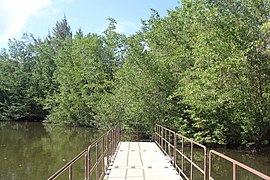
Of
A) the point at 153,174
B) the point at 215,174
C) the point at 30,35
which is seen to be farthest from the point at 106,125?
the point at 30,35

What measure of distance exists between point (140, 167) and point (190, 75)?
7.09 metres

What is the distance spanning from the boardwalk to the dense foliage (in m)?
4.15

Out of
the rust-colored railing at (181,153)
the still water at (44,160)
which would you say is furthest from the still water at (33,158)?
the rust-colored railing at (181,153)

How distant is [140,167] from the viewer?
24.0 ft

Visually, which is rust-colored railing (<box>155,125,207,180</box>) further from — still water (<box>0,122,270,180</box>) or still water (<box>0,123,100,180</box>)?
still water (<box>0,123,100,180</box>)

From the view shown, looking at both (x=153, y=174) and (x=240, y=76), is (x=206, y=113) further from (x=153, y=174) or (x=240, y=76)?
(x=153, y=174)

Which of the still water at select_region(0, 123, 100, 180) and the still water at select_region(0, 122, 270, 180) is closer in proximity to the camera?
the still water at select_region(0, 122, 270, 180)

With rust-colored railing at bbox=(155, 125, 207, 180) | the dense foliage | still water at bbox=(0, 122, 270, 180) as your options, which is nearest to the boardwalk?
rust-colored railing at bbox=(155, 125, 207, 180)

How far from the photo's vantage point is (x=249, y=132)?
13094 millimetres

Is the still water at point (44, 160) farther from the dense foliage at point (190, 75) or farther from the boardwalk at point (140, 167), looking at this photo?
the boardwalk at point (140, 167)

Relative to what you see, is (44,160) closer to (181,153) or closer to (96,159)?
(96,159)

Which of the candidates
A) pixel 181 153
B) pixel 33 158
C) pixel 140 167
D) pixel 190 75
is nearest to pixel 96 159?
pixel 140 167

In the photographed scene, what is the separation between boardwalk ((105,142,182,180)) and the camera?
6.37m

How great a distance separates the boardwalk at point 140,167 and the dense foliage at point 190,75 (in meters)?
4.15
